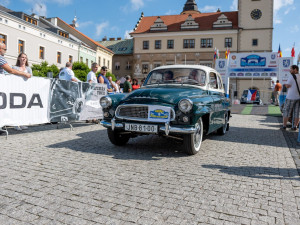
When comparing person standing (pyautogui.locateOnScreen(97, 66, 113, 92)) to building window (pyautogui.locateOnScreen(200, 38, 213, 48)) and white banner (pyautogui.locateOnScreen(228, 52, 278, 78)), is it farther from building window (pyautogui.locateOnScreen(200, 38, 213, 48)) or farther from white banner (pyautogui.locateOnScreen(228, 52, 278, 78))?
building window (pyautogui.locateOnScreen(200, 38, 213, 48))

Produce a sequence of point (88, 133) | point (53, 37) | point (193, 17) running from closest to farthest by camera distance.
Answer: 1. point (88, 133)
2. point (53, 37)
3. point (193, 17)

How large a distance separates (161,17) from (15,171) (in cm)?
5817

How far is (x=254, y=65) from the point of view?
23.0m

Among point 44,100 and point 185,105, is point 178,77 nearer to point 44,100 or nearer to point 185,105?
point 185,105

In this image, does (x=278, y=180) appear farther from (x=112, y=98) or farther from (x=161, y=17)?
(x=161, y=17)

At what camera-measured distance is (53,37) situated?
122ft

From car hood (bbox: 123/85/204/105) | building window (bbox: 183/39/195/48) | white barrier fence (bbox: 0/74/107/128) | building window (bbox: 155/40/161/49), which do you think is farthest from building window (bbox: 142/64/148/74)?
car hood (bbox: 123/85/204/105)

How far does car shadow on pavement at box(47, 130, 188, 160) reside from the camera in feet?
16.6

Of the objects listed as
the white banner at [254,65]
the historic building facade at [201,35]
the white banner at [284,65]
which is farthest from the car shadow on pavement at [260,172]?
the historic building facade at [201,35]

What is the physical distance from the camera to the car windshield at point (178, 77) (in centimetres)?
607

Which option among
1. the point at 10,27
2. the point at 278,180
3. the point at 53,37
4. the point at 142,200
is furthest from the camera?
the point at 53,37

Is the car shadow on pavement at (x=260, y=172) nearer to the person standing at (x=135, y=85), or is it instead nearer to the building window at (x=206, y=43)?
the person standing at (x=135, y=85)

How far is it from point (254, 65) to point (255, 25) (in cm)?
3108

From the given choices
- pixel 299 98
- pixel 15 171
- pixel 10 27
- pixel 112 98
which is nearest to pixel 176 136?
pixel 112 98
